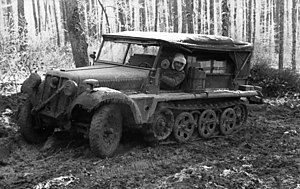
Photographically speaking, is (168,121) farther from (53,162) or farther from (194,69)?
(53,162)

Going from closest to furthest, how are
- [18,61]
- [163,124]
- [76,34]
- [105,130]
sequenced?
[105,130]
[163,124]
[76,34]
[18,61]

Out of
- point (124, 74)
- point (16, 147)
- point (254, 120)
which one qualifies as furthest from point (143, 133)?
point (254, 120)

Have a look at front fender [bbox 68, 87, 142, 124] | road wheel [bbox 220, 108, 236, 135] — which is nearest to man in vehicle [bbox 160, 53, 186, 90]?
front fender [bbox 68, 87, 142, 124]

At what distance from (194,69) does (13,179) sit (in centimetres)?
428

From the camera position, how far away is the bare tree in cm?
1195

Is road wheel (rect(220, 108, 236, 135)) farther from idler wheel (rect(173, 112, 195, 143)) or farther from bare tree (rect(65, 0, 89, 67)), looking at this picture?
bare tree (rect(65, 0, 89, 67))

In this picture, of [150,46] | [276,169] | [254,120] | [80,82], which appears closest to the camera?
[276,169]

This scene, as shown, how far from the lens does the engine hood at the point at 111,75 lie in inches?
306

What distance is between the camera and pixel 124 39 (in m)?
9.15

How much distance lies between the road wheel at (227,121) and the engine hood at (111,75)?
2.23m

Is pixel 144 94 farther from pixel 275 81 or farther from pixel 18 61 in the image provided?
pixel 275 81

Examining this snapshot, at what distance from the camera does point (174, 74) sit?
891 centimetres

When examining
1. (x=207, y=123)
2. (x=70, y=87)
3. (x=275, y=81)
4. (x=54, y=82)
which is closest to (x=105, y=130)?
(x=70, y=87)

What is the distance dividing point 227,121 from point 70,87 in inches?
155
